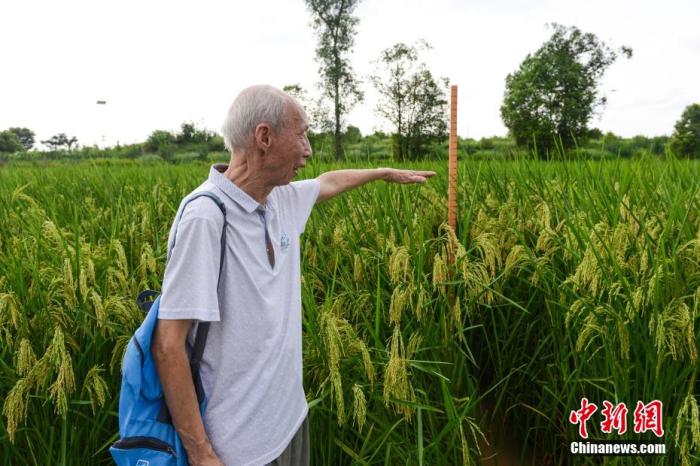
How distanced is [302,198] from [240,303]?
76 cm

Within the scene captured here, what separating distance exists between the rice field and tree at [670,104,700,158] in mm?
41764

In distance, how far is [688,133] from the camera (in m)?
53.0

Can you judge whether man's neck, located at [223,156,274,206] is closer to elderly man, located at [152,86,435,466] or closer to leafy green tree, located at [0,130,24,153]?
elderly man, located at [152,86,435,466]

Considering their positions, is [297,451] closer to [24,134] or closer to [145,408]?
[145,408]

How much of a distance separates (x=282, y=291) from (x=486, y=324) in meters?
1.71

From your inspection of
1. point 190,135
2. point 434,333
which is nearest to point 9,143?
point 190,135

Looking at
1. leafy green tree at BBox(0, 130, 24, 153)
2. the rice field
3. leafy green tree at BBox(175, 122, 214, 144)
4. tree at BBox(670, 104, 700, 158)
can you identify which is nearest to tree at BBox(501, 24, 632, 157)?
tree at BBox(670, 104, 700, 158)

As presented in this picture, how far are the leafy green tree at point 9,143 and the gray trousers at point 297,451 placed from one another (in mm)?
90794

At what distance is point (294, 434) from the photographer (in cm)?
221

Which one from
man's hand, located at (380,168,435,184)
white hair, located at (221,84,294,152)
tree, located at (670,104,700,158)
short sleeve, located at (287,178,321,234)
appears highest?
tree, located at (670,104,700,158)

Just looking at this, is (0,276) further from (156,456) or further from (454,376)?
(454,376)

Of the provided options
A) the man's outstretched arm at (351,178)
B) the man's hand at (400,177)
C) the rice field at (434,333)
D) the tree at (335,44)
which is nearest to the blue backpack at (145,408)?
the rice field at (434,333)

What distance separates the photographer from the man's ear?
1929 mm

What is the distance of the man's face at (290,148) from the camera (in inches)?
77.9
